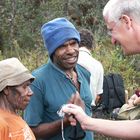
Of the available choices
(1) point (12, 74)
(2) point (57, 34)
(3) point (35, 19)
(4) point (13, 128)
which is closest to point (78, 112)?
(4) point (13, 128)

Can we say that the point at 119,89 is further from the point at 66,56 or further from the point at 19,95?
the point at 19,95

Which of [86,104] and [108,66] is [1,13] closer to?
[108,66]

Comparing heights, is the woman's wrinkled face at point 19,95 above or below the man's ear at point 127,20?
below

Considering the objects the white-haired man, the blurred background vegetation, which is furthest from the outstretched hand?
the blurred background vegetation

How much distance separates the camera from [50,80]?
3.24m

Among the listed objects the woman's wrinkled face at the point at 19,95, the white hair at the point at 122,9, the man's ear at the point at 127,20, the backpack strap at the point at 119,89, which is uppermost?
the white hair at the point at 122,9

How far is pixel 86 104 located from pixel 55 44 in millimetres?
490

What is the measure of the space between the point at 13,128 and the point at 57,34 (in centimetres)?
73

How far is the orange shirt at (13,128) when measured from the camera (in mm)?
2814

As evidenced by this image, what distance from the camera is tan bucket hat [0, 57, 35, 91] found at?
305 centimetres

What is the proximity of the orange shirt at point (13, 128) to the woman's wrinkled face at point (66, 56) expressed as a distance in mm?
498

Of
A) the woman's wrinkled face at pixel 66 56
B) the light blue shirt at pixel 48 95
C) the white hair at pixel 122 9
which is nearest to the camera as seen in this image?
the white hair at pixel 122 9

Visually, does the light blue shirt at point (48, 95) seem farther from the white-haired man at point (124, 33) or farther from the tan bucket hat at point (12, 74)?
the white-haired man at point (124, 33)

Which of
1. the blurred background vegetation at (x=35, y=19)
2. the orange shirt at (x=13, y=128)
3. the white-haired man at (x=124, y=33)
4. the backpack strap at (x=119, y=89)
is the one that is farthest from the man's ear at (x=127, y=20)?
the blurred background vegetation at (x=35, y=19)
